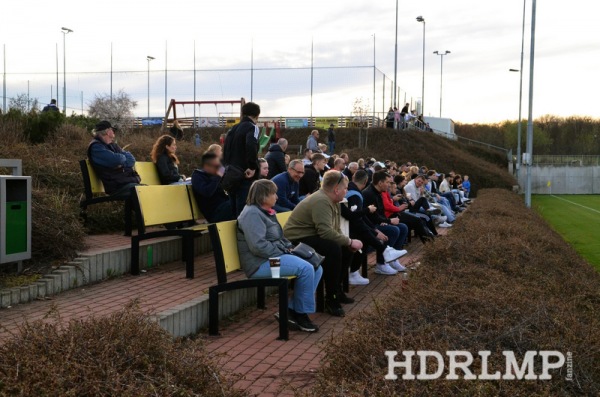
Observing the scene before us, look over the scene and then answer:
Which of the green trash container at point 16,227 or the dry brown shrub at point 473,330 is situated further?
the green trash container at point 16,227

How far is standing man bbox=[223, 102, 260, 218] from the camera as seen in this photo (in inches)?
357

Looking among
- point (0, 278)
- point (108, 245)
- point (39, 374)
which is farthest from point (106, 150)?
point (39, 374)

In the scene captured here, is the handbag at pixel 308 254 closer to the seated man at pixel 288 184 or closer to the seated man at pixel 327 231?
the seated man at pixel 327 231

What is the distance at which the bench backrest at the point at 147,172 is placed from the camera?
420 inches

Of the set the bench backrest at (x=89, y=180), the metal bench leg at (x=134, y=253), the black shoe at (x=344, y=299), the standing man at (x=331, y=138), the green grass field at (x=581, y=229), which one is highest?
the standing man at (x=331, y=138)

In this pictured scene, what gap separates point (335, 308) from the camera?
756 centimetres

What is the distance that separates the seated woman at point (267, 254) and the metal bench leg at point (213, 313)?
53 cm

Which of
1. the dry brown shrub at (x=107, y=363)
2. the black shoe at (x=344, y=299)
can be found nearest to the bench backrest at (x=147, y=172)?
the black shoe at (x=344, y=299)

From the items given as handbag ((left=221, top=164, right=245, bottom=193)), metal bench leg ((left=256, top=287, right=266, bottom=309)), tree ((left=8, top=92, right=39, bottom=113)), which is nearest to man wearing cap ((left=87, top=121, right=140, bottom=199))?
handbag ((left=221, top=164, right=245, bottom=193))

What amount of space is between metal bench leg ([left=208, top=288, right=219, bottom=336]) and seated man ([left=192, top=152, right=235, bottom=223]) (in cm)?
295

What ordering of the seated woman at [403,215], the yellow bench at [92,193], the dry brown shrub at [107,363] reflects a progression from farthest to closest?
the seated woman at [403,215] → the yellow bench at [92,193] → the dry brown shrub at [107,363]

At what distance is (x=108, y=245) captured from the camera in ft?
28.7

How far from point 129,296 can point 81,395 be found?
3.91 m

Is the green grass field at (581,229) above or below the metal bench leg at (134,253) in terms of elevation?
below
